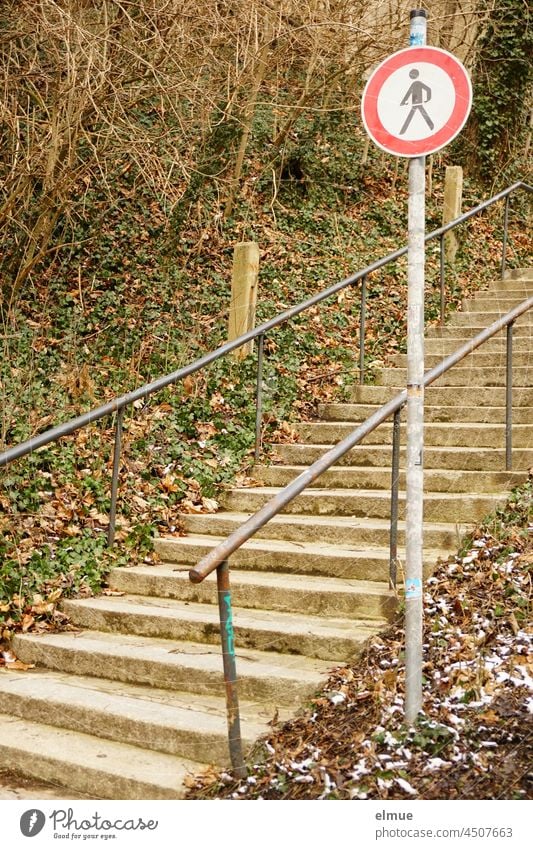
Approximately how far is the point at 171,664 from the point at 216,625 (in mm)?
390

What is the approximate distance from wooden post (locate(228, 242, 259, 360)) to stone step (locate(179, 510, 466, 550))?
97.0 inches

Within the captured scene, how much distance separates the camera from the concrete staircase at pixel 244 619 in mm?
4055

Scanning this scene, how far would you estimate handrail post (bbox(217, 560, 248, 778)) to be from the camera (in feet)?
12.0

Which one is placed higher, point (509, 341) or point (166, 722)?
A: point (509, 341)

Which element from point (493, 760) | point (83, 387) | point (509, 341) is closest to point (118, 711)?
point (493, 760)

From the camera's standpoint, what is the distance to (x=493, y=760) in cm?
339

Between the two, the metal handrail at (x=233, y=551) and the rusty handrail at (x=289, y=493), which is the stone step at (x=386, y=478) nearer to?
the rusty handrail at (x=289, y=493)

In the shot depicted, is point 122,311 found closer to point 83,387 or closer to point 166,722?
point 83,387

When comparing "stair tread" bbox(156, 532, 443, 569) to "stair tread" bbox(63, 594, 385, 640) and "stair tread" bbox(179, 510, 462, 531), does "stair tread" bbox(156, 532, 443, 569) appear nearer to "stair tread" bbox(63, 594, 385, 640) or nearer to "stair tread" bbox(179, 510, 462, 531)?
"stair tread" bbox(179, 510, 462, 531)

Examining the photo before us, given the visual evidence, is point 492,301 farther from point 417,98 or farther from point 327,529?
point 417,98

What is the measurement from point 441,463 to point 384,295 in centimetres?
438

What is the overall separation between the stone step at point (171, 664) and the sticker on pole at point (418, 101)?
2435mm

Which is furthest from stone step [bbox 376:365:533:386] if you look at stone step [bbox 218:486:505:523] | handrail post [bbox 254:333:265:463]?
stone step [bbox 218:486:505:523]

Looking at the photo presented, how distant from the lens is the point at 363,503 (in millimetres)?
5844
